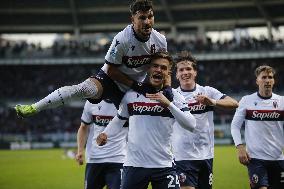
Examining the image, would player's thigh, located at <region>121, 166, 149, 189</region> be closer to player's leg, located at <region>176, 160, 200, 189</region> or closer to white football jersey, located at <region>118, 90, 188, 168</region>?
white football jersey, located at <region>118, 90, 188, 168</region>

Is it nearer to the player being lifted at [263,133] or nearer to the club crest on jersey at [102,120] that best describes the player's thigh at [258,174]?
the player being lifted at [263,133]

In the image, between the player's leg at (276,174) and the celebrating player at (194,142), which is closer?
the celebrating player at (194,142)

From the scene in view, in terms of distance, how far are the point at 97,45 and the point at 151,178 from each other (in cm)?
4380

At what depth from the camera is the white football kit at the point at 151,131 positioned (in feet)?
17.5

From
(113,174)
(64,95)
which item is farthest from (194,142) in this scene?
(64,95)

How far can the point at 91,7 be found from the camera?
5103cm

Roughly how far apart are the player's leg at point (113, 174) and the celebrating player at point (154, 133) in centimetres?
205

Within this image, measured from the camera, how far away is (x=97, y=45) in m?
48.5

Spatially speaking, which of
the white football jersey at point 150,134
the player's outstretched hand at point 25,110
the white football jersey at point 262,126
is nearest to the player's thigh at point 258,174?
the white football jersey at point 262,126

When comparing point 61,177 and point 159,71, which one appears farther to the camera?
point 61,177

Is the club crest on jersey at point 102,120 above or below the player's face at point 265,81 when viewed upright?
below

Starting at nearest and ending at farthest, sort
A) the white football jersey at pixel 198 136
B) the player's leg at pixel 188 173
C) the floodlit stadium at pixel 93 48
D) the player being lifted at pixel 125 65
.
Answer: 1. the player being lifted at pixel 125 65
2. the player's leg at pixel 188 173
3. the white football jersey at pixel 198 136
4. the floodlit stadium at pixel 93 48

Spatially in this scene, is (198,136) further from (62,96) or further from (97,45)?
(97,45)

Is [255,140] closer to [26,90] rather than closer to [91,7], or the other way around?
[26,90]
